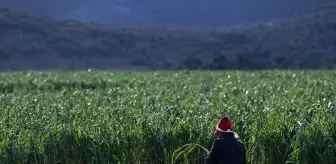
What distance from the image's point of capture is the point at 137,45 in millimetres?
105812

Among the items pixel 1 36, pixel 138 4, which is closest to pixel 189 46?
pixel 1 36

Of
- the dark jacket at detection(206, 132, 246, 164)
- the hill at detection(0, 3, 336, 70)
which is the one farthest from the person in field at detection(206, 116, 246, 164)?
the hill at detection(0, 3, 336, 70)

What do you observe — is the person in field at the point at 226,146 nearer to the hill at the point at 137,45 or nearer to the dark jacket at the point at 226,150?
the dark jacket at the point at 226,150

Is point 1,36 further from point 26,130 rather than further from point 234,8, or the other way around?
point 234,8

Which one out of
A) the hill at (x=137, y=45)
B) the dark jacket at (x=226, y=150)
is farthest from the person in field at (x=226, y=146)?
the hill at (x=137, y=45)

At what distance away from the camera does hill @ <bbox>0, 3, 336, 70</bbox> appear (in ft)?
301

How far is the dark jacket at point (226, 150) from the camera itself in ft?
Result: 24.1

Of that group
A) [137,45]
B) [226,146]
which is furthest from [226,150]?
[137,45]

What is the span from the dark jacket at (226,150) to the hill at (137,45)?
78.4 meters

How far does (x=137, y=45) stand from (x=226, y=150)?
324ft

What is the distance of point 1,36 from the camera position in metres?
92.2

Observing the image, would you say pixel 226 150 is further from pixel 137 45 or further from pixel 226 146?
pixel 137 45

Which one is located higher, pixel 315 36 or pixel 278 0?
pixel 278 0

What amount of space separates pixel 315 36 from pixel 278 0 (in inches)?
3153
